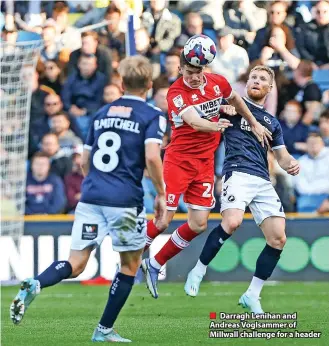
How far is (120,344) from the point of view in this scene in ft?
28.3

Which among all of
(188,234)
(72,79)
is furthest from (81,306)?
(72,79)

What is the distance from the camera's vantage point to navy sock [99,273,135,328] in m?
8.75

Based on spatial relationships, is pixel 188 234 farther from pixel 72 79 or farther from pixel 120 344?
pixel 72 79

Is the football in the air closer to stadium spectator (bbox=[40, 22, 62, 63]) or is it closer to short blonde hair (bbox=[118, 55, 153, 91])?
short blonde hair (bbox=[118, 55, 153, 91])

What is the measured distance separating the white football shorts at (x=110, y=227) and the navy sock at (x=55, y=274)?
183mm

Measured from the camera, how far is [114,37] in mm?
19359

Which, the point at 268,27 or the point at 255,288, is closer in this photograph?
the point at 255,288

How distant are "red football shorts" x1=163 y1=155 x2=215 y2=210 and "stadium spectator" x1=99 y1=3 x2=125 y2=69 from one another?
26.9 feet

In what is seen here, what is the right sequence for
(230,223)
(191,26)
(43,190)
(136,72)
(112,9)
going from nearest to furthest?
1. (136,72)
2. (230,223)
3. (43,190)
4. (191,26)
5. (112,9)

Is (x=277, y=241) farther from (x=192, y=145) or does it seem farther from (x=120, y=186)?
(x=120, y=186)

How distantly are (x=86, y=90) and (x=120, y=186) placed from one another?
1041cm

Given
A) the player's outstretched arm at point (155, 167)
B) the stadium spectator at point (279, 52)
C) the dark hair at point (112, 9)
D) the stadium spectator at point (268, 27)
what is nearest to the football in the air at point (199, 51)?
the player's outstretched arm at point (155, 167)

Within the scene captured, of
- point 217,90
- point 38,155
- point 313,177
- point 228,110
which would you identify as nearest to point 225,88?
point 217,90

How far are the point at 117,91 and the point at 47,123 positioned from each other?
1.42 meters
